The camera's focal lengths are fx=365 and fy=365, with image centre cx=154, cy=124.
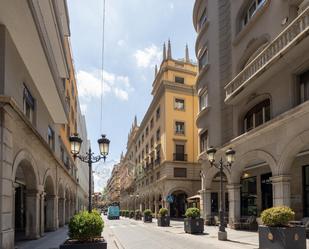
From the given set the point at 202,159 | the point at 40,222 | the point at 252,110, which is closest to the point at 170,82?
the point at 202,159

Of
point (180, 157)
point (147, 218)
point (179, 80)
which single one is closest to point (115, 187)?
point (179, 80)

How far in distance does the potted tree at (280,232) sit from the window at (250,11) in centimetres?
1363

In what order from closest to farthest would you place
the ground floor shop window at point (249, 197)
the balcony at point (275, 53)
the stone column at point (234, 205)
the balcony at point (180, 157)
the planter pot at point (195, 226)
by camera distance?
the balcony at point (275, 53)
the planter pot at point (195, 226)
the stone column at point (234, 205)
the ground floor shop window at point (249, 197)
the balcony at point (180, 157)

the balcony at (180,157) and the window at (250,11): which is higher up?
the window at (250,11)

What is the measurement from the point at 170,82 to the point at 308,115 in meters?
34.0

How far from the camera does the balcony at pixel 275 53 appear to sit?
1497 centimetres

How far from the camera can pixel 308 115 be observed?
1514 centimetres

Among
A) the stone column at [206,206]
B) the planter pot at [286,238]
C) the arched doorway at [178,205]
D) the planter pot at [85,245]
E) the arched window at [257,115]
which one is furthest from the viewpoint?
the arched doorway at [178,205]

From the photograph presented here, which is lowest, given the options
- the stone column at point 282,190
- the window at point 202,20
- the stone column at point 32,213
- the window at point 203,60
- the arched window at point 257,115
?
the stone column at point 32,213

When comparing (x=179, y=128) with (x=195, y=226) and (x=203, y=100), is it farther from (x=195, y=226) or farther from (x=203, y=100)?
(x=195, y=226)

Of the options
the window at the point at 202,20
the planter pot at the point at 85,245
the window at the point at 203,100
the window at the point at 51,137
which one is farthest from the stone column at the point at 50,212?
the window at the point at 202,20

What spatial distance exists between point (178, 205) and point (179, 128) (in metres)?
10.8

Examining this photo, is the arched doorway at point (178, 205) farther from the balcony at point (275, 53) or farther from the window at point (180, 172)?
the balcony at point (275, 53)

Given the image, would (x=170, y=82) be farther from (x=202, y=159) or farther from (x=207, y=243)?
(x=207, y=243)
